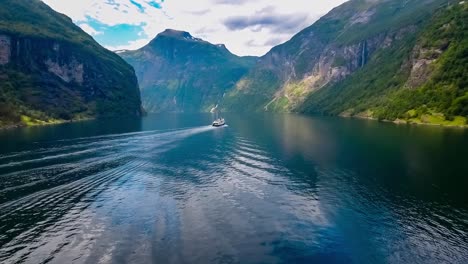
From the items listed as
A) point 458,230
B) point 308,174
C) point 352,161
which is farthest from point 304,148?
point 458,230

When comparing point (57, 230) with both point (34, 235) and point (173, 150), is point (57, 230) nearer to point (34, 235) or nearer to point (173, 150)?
point (34, 235)

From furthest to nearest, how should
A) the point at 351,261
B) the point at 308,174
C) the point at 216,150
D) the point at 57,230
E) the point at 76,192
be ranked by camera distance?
the point at 216,150 < the point at 308,174 < the point at 76,192 < the point at 57,230 < the point at 351,261

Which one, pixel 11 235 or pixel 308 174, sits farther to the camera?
pixel 308 174

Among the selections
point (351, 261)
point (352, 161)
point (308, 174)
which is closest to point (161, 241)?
point (351, 261)

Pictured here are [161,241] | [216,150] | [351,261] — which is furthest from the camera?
[216,150]

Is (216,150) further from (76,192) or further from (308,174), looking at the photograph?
(76,192)

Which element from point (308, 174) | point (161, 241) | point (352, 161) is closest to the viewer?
point (161, 241)
